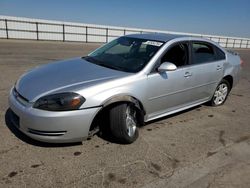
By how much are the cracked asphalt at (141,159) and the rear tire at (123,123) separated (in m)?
0.12

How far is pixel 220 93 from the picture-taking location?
5453 mm

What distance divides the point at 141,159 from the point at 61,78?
5.06 ft

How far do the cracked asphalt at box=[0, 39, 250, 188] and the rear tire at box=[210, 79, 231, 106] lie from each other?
1219 mm

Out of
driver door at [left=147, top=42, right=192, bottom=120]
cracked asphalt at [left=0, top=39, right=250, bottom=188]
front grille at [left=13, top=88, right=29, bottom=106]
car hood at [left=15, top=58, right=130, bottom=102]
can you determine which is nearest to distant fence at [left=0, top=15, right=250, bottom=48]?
cracked asphalt at [left=0, top=39, right=250, bottom=188]

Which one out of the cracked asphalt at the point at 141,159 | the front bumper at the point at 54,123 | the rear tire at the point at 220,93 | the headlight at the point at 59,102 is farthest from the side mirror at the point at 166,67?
the rear tire at the point at 220,93

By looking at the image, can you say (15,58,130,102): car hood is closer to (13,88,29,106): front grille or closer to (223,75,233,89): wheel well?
(13,88,29,106): front grille

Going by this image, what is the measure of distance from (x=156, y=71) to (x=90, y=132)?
1.38 meters

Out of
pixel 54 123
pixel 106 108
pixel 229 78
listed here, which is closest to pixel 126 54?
pixel 106 108

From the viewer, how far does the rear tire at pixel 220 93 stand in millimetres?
5324

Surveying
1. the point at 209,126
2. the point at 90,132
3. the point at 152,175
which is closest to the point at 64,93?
the point at 90,132

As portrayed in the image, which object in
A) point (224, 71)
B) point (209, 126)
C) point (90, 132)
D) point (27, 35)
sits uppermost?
point (224, 71)

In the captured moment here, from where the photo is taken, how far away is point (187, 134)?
13.0 ft

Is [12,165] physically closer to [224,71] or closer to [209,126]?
[209,126]

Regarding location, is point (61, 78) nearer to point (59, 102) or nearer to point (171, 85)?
point (59, 102)
